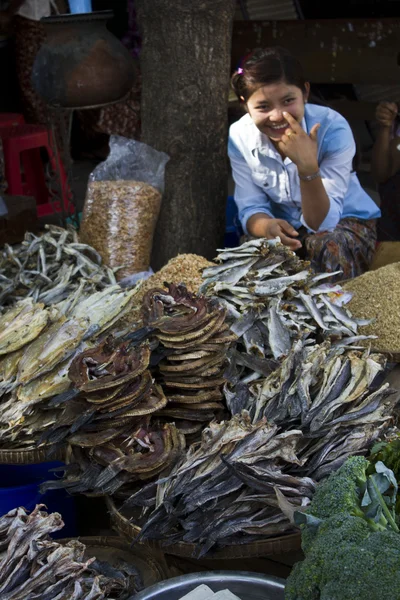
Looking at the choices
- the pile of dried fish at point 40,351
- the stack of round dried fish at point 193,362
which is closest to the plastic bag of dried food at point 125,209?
the pile of dried fish at point 40,351

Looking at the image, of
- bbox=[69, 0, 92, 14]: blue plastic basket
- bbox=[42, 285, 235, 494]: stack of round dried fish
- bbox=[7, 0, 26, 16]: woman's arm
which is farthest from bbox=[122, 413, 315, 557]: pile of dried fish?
bbox=[7, 0, 26, 16]: woman's arm

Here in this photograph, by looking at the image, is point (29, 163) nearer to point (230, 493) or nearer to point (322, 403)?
point (322, 403)

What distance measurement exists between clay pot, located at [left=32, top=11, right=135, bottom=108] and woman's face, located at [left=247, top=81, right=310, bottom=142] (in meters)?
0.65

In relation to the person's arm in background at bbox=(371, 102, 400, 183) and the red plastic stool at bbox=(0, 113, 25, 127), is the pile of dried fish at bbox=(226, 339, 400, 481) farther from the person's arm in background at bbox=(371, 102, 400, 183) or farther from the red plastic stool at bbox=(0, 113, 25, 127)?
the red plastic stool at bbox=(0, 113, 25, 127)

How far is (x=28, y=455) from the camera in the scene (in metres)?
2.32

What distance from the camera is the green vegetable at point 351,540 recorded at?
1393 millimetres

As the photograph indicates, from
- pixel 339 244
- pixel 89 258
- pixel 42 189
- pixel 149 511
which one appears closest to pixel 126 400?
pixel 149 511

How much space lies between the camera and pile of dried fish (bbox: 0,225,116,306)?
3252mm

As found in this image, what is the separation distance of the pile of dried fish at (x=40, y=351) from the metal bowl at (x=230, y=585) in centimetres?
78

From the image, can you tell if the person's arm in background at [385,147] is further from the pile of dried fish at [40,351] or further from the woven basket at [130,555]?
the woven basket at [130,555]

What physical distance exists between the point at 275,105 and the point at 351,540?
252 centimetres

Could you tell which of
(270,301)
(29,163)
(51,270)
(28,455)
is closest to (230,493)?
(28,455)

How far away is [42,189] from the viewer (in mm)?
5891

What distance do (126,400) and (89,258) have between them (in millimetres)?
1574
